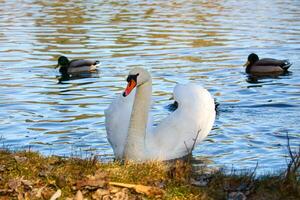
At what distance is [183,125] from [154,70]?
408 inches

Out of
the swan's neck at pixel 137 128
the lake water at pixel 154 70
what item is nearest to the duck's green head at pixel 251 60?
the lake water at pixel 154 70

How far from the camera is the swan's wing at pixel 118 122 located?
11672 mm

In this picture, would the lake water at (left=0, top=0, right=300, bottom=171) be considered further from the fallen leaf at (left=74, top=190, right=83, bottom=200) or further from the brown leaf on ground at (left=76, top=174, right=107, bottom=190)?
the fallen leaf at (left=74, top=190, right=83, bottom=200)

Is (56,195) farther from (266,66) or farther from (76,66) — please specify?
(76,66)

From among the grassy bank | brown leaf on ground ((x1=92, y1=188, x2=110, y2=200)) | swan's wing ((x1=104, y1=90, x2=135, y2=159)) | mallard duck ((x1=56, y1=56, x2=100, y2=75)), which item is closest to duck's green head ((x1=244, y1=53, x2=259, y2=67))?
mallard duck ((x1=56, y1=56, x2=100, y2=75))

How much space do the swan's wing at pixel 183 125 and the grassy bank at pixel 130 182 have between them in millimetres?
3612

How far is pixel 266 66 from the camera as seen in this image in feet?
74.4

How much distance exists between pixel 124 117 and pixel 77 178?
4654 mm

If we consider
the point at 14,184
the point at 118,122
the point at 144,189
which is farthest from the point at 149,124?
the point at 14,184

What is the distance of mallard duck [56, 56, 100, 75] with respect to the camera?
896 inches

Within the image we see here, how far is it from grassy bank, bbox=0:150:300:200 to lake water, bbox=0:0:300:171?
178 cm

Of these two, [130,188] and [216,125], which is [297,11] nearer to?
[216,125]

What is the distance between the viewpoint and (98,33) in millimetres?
31797

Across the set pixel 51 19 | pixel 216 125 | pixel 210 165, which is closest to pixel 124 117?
pixel 210 165
